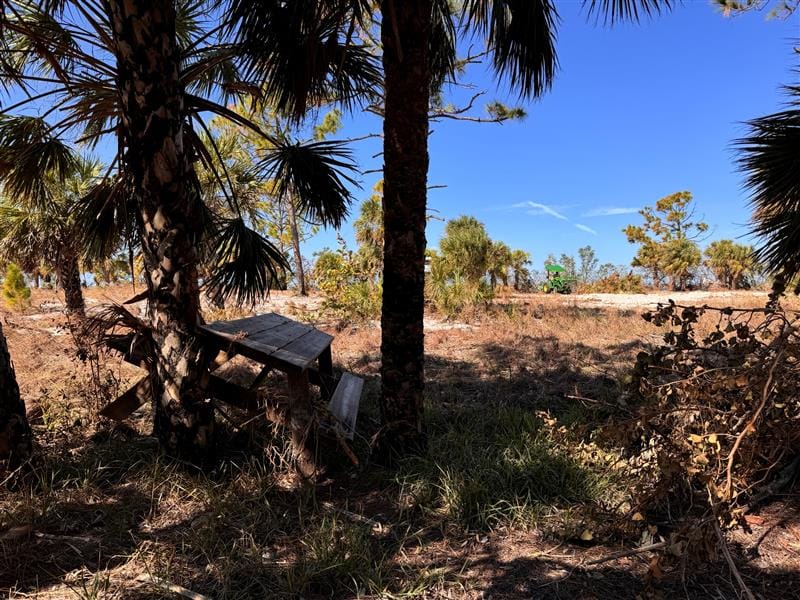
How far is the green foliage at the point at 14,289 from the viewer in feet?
37.6

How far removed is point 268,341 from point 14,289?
38.3 ft

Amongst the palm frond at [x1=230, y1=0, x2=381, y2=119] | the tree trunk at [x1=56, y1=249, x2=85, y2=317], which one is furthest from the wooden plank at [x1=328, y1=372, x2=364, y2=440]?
the tree trunk at [x1=56, y1=249, x2=85, y2=317]

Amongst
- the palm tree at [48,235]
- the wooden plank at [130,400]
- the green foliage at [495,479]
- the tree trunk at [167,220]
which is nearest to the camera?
the green foliage at [495,479]

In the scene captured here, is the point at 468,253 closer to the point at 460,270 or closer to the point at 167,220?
the point at 460,270

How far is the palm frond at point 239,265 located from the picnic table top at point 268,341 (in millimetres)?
411

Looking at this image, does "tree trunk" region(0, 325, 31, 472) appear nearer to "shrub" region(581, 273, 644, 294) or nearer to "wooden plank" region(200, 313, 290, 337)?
"wooden plank" region(200, 313, 290, 337)

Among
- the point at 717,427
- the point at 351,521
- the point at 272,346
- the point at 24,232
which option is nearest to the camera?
the point at 717,427

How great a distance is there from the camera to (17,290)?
38.0ft

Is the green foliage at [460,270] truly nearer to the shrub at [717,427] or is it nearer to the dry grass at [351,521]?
the dry grass at [351,521]

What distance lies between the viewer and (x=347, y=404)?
4055mm

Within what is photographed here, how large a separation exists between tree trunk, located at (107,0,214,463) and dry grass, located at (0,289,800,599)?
1.39 ft

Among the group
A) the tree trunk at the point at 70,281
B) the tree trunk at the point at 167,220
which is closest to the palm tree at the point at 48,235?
the tree trunk at the point at 70,281

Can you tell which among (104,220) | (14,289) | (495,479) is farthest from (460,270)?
(14,289)

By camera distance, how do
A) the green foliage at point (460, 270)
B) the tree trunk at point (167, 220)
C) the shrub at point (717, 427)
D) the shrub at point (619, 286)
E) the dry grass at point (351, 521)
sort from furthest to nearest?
1. the shrub at point (619, 286)
2. the green foliage at point (460, 270)
3. the tree trunk at point (167, 220)
4. the dry grass at point (351, 521)
5. the shrub at point (717, 427)
